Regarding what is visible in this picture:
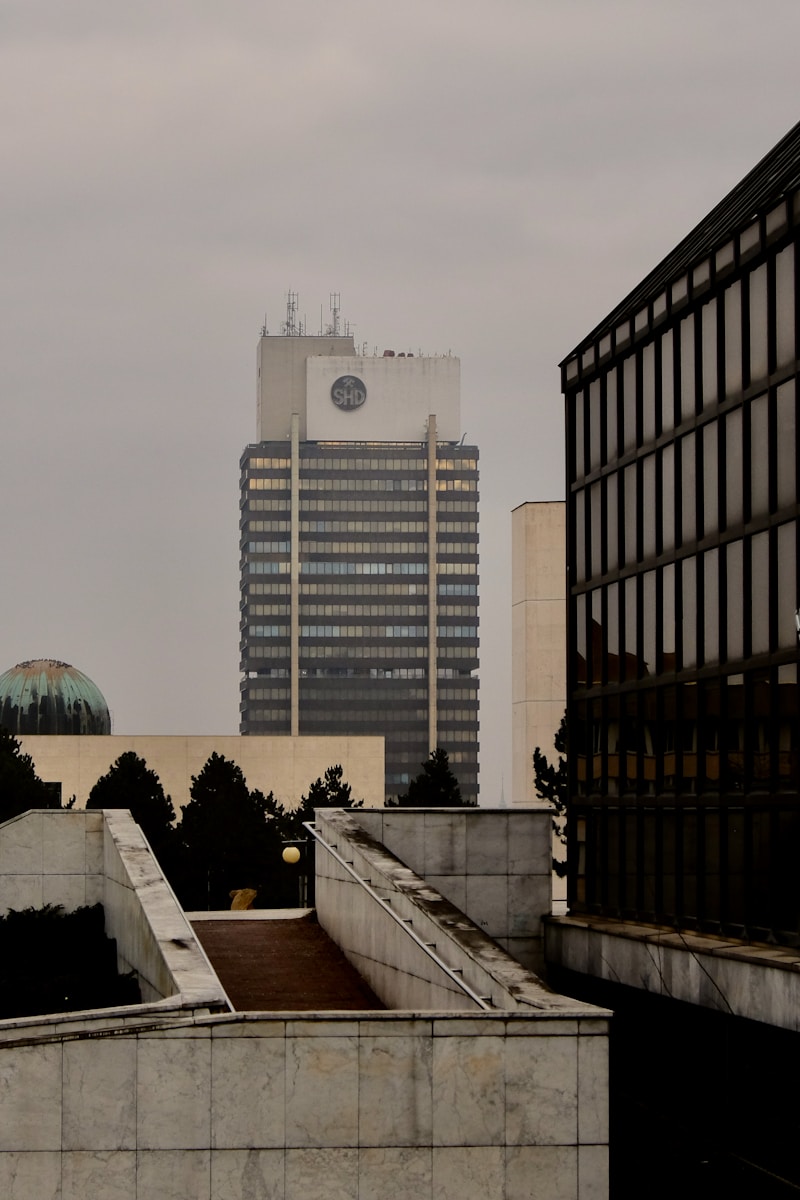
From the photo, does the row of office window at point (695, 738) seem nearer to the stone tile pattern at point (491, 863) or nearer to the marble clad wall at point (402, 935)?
the stone tile pattern at point (491, 863)

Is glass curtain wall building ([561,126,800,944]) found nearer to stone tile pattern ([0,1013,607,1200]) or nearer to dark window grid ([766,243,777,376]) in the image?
dark window grid ([766,243,777,376])

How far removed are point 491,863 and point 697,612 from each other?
8889 millimetres

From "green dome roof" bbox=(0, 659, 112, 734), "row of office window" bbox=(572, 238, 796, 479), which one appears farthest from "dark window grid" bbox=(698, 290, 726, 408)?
"green dome roof" bbox=(0, 659, 112, 734)

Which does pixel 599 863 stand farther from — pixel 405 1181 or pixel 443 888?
pixel 405 1181

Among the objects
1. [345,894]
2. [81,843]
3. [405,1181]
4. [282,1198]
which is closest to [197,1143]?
[282,1198]

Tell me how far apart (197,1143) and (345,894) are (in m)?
13.0

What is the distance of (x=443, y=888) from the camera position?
Answer: 39906mm

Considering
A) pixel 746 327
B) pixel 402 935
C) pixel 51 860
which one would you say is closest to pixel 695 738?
pixel 746 327

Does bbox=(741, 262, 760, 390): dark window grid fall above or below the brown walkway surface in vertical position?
above

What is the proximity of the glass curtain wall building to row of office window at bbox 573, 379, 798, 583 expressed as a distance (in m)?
0.05

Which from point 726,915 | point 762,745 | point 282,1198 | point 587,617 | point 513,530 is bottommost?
point 282,1198

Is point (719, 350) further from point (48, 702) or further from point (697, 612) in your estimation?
point (48, 702)

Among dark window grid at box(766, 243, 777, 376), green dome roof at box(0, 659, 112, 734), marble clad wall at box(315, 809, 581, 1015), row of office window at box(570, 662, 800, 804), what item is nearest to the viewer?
marble clad wall at box(315, 809, 581, 1015)

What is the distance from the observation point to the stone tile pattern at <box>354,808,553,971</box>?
1575 inches
